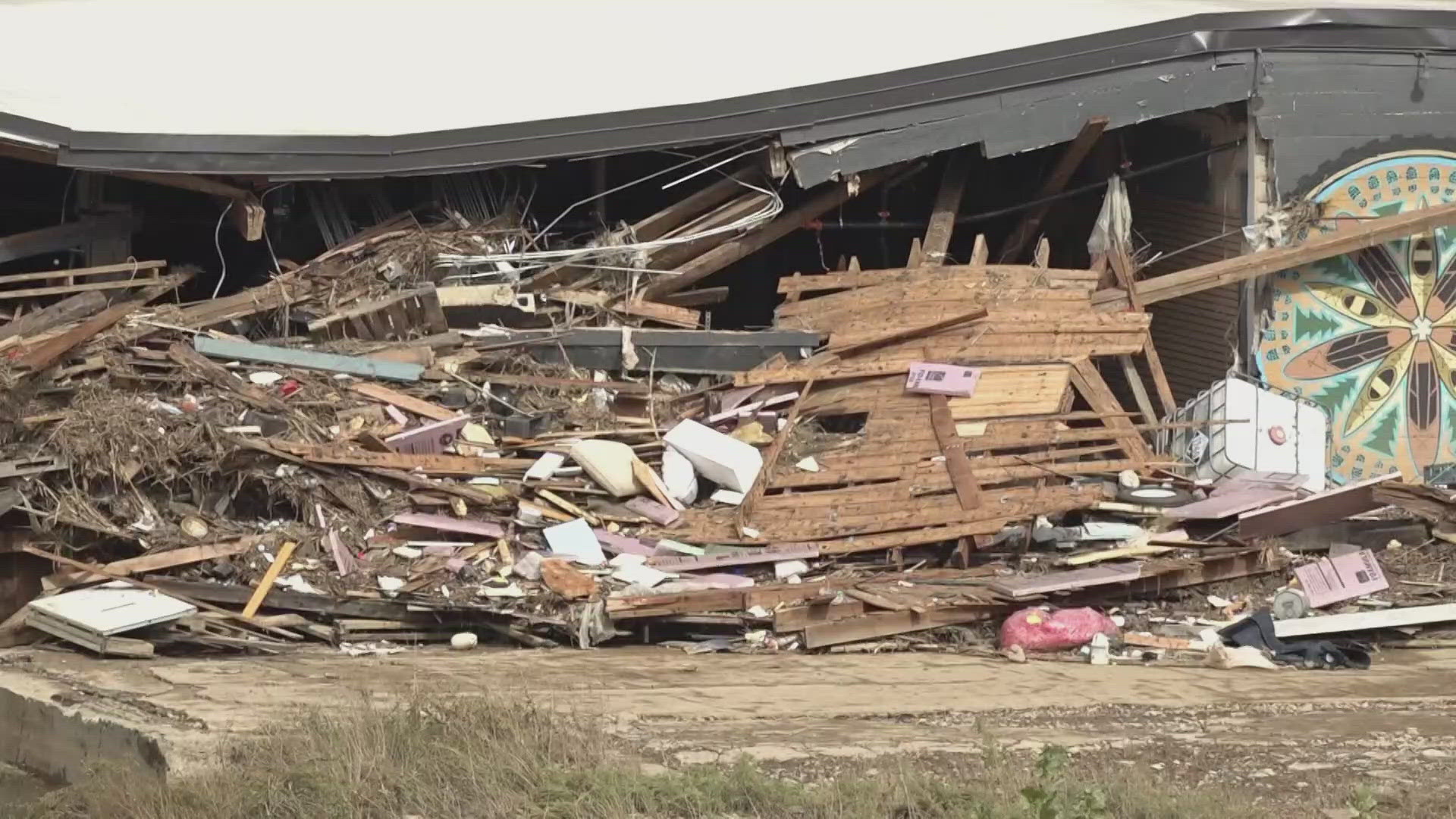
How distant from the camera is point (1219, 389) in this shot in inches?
534

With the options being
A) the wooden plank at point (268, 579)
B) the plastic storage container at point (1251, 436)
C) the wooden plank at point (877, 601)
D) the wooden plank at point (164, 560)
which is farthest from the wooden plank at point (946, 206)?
the wooden plank at point (164, 560)

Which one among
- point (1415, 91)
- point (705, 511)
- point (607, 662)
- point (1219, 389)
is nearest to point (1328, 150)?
point (1415, 91)

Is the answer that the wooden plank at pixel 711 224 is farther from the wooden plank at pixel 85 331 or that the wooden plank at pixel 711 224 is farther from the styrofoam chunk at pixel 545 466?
the wooden plank at pixel 85 331

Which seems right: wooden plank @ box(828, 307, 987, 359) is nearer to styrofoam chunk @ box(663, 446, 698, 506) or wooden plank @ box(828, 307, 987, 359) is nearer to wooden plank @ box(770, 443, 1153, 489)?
wooden plank @ box(770, 443, 1153, 489)

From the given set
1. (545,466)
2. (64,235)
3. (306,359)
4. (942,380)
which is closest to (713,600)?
(545,466)

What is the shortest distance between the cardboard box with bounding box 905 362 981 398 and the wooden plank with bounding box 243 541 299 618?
4.55 meters

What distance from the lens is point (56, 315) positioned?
12391mm

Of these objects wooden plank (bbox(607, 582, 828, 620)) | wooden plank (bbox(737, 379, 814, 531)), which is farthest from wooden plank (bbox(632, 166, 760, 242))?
wooden plank (bbox(607, 582, 828, 620))

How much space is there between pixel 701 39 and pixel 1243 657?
715 centimetres

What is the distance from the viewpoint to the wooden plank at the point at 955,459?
12398 millimetres

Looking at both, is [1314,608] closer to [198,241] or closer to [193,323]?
[193,323]

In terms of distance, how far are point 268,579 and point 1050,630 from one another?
508 cm

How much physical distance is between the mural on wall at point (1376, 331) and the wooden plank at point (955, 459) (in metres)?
3.10

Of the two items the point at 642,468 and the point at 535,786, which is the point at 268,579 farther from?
the point at 535,786
